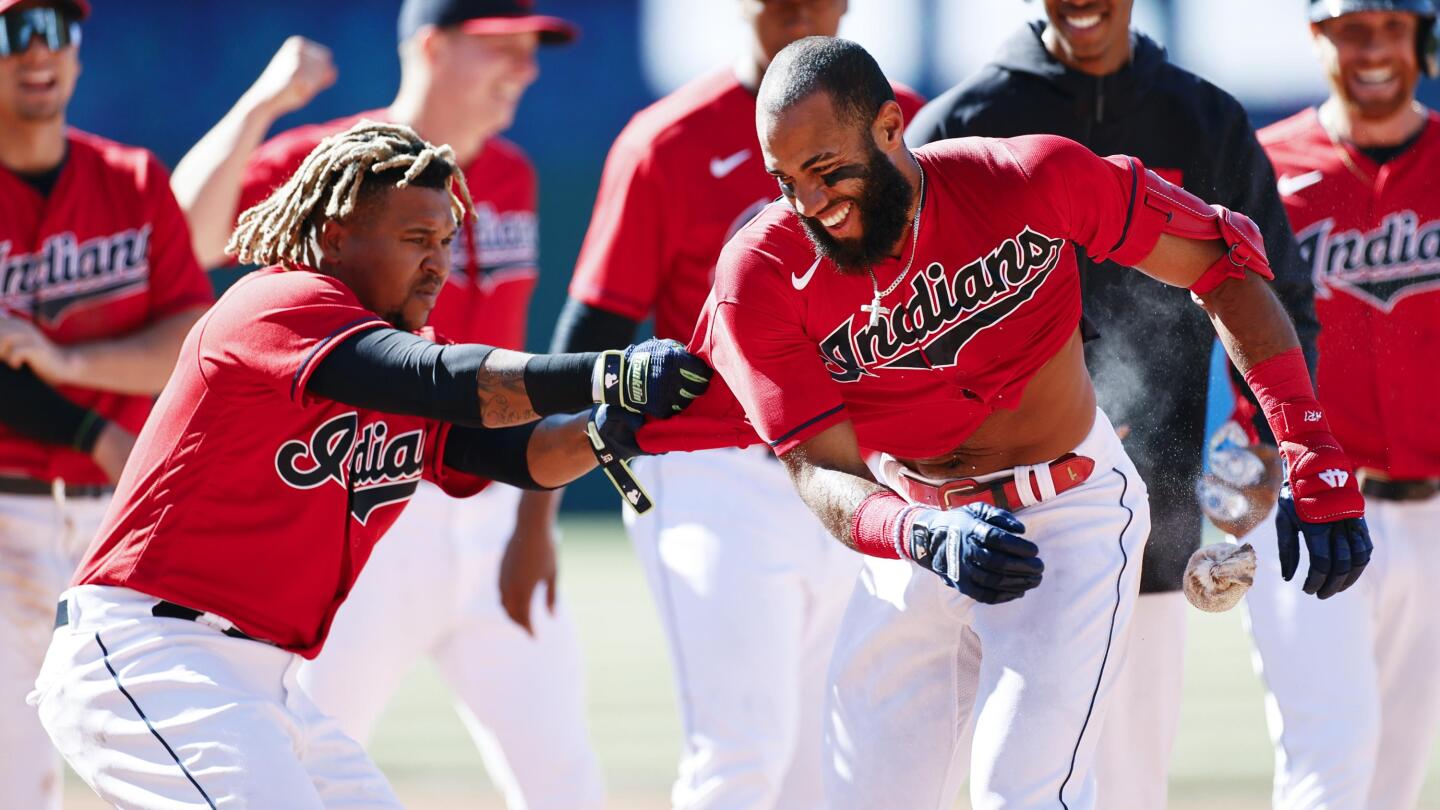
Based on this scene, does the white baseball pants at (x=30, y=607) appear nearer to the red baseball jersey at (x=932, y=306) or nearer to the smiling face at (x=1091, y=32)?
the red baseball jersey at (x=932, y=306)

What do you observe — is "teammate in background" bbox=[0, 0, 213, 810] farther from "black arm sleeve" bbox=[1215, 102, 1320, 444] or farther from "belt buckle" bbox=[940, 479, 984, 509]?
"black arm sleeve" bbox=[1215, 102, 1320, 444]

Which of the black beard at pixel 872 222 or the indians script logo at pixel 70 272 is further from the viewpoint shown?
the indians script logo at pixel 70 272

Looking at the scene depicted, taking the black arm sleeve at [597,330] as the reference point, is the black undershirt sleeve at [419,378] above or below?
above

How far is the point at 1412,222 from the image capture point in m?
5.62

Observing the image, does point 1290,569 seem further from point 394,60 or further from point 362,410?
point 394,60

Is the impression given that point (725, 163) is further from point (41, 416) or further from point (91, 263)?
point (41, 416)

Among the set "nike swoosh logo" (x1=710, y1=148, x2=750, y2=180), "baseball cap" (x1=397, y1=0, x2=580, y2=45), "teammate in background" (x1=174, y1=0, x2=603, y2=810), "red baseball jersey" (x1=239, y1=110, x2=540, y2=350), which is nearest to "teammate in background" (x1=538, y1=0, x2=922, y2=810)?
"nike swoosh logo" (x1=710, y1=148, x2=750, y2=180)

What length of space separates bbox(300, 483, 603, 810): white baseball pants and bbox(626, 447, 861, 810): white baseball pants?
44cm

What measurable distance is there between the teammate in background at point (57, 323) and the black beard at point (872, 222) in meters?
2.63

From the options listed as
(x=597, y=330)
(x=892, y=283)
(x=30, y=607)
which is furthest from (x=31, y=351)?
(x=892, y=283)

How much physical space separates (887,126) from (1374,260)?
2.32m

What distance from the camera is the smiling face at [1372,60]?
564 cm

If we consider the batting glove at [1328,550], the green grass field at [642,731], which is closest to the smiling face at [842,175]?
the batting glove at [1328,550]

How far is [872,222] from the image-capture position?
384 cm
